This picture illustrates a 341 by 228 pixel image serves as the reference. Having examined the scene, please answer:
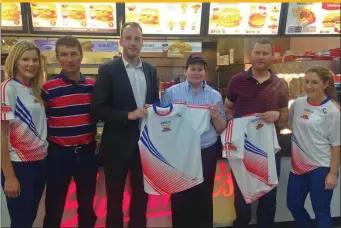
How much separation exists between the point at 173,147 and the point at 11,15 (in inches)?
108

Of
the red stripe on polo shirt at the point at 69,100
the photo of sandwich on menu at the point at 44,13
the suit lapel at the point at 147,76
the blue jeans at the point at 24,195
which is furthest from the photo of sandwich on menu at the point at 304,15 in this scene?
the blue jeans at the point at 24,195

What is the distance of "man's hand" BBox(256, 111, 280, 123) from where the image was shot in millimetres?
3328

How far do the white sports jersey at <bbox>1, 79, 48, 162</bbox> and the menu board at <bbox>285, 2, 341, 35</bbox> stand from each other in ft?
11.3

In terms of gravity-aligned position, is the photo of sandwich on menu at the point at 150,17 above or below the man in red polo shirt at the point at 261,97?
above

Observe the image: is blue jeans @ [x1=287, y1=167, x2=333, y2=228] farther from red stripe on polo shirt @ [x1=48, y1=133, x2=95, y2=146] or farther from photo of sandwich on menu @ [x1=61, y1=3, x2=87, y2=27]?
photo of sandwich on menu @ [x1=61, y1=3, x2=87, y2=27]

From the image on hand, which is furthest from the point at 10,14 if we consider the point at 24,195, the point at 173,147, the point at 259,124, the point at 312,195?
the point at 312,195

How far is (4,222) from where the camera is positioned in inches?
145

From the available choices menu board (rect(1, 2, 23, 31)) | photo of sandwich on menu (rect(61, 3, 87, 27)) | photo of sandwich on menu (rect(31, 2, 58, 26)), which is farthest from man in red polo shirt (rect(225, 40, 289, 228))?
menu board (rect(1, 2, 23, 31))

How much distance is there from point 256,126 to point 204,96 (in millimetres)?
542

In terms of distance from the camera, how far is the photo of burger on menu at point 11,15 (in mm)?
4574

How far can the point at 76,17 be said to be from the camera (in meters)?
4.68

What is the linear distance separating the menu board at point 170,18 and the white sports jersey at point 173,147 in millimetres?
1816

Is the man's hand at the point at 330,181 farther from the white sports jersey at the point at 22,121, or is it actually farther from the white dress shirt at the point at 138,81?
the white sports jersey at the point at 22,121

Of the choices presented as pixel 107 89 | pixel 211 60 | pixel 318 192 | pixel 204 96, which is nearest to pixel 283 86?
pixel 204 96
